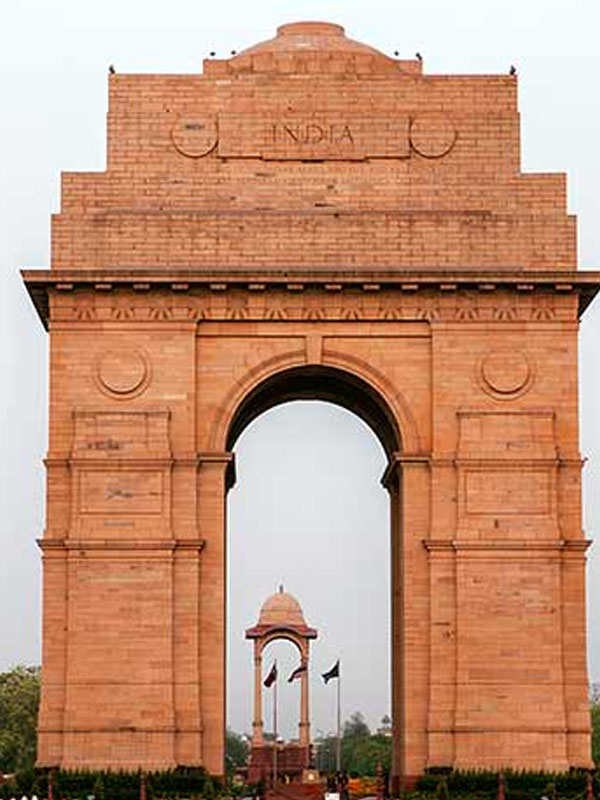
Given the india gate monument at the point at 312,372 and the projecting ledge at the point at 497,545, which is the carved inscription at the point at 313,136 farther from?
the projecting ledge at the point at 497,545

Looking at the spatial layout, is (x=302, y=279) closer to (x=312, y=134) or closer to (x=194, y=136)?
(x=312, y=134)

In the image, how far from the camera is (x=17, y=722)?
93375mm

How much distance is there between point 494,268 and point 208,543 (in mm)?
8690

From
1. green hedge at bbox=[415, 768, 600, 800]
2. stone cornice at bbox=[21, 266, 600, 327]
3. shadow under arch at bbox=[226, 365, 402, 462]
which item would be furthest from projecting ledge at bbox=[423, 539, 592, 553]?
stone cornice at bbox=[21, 266, 600, 327]

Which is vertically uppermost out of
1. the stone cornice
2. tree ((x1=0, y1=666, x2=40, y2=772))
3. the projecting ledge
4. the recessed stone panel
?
the stone cornice

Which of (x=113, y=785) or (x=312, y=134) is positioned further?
(x=312, y=134)

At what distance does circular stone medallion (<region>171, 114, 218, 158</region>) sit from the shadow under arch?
542 cm

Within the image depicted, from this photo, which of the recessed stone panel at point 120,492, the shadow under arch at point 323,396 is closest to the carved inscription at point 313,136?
the shadow under arch at point 323,396

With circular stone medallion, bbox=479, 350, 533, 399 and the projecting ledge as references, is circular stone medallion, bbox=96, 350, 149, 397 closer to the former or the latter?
the projecting ledge

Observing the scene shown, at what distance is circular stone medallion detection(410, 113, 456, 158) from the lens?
5219cm

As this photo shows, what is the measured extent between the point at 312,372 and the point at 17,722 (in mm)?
44765

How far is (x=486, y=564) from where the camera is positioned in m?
50.1

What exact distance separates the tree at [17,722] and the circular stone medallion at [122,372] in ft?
132

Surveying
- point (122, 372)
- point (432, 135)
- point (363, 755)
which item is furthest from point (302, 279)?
Answer: point (363, 755)
